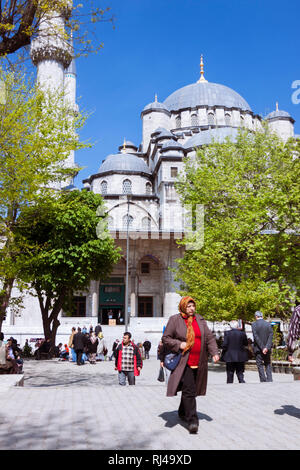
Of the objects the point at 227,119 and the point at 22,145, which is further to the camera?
the point at 227,119

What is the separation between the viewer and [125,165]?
51438 mm

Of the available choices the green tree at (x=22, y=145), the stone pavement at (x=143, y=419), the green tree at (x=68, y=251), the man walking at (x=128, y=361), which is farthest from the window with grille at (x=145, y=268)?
the stone pavement at (x=143, y=419)

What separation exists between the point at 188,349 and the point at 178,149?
44.6 meters

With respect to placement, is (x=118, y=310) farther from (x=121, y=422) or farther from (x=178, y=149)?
(x=121, y=422)

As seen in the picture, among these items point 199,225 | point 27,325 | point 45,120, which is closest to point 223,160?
point 199,225

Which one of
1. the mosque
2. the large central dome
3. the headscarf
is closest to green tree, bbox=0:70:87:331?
the headscarf

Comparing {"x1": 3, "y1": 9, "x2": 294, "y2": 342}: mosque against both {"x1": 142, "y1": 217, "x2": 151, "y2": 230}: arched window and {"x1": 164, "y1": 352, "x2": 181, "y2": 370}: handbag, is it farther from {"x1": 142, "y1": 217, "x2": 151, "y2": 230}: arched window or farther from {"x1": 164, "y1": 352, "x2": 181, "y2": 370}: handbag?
Result: {"x1": 164, "y1": 352, "x2": 181, "y2": 370}: handbag

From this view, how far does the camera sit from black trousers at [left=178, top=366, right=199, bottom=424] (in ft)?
15.2

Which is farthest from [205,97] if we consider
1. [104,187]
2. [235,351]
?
[235,351]

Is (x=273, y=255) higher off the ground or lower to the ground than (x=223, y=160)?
lower

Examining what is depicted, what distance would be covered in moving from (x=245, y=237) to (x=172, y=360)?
46.3 feet

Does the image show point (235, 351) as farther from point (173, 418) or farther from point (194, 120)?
point (194, 120)

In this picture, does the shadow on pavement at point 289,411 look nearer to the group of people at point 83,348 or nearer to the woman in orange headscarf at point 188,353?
the woman in orange headscarf at point 188,353

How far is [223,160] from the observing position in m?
21.6
